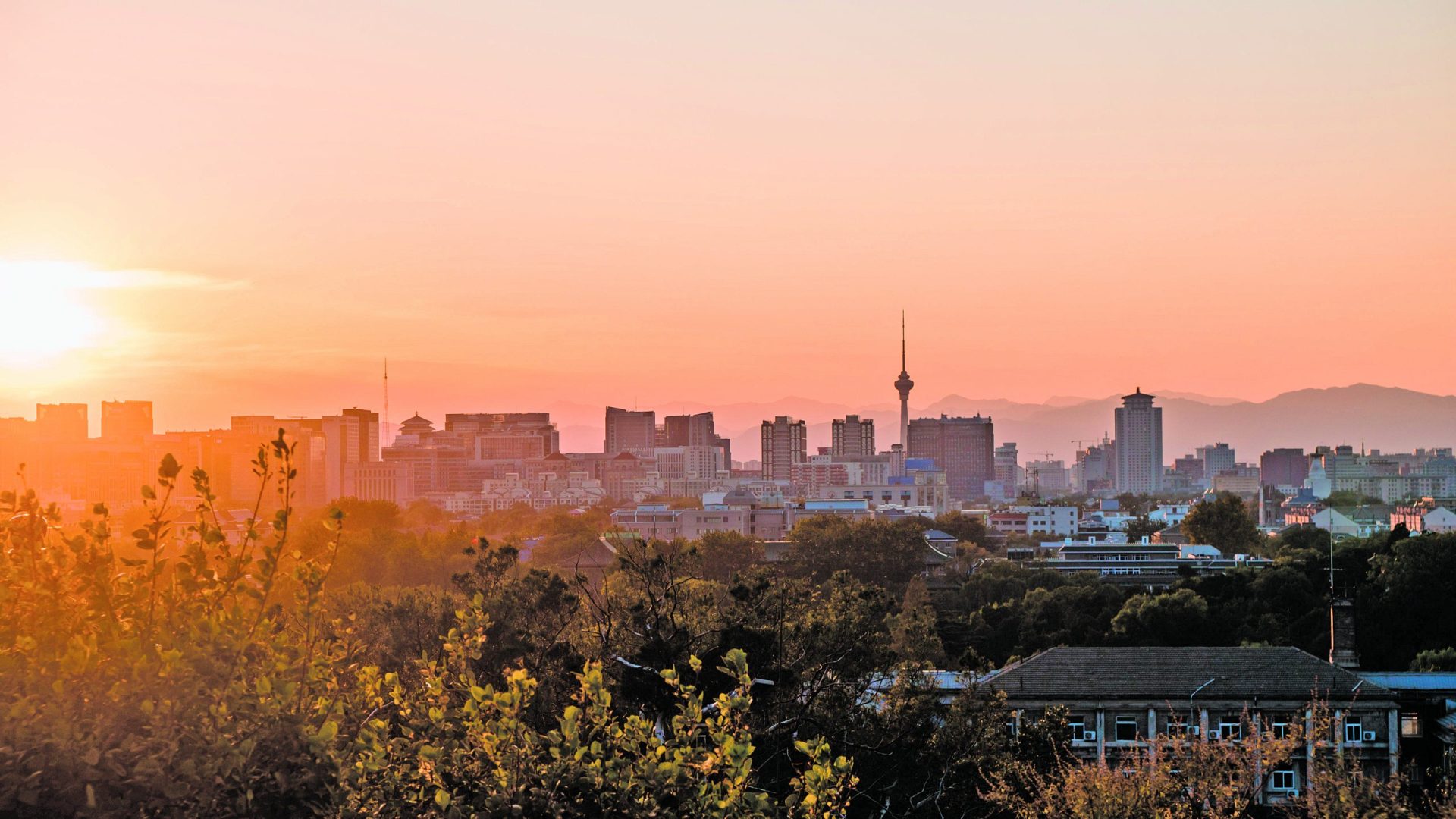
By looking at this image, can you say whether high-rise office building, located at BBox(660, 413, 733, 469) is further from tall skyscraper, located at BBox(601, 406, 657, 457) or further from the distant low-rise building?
the distant low-rise building

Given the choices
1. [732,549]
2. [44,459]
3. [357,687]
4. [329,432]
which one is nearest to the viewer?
[357,687]

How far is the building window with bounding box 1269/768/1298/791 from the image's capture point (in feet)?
54.2

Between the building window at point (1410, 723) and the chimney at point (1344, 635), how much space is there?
8.51 feet

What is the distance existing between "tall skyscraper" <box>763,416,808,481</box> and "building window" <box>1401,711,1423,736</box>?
13958 cm

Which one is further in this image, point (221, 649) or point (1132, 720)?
point (1132, 720)

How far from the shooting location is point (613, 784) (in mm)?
5234

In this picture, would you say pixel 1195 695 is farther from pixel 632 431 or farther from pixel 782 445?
pixel 632 431

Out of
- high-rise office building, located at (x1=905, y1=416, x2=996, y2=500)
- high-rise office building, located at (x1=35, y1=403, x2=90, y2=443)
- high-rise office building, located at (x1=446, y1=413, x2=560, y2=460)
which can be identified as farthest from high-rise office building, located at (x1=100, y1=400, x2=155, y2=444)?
high-rise office building, located at (x1=905, y1=416, x2=996, y2=500)

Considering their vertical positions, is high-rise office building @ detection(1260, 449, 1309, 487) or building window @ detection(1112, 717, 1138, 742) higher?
high-rise office building @ detection(1260, 449, 1309, 487)

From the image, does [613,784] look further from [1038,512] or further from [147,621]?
[1038,512]

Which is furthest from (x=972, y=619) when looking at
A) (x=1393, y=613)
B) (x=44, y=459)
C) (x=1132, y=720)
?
(x=44, y=459)

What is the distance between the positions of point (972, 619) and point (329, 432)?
9141 cm

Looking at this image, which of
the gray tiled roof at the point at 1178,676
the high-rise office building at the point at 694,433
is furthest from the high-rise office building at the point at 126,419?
the high-rise office building at the point at 694,433

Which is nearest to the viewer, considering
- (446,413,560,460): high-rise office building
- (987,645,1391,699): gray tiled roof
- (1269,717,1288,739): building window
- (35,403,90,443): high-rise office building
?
(1269,717,1288,739): building window
